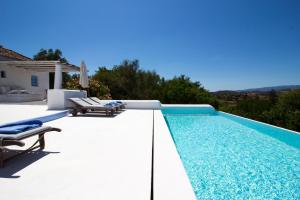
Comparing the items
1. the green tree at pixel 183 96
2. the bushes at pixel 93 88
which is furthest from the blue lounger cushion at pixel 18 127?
the green tree at pixel 183 96

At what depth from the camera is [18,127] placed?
2977mm

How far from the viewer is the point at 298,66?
23.8m

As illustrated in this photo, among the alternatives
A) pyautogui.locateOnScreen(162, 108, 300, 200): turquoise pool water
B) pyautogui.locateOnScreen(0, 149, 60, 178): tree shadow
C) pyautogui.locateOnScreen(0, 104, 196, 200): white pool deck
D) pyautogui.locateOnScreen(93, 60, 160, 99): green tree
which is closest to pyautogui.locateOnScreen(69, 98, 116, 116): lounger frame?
pyautogui.locateOnScreen(162, 108, 300, 200): turquoise pool water

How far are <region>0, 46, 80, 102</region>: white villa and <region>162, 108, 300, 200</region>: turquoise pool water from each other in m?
8.72

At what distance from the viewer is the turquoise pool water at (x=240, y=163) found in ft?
11.5

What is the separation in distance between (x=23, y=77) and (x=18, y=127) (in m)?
16.4

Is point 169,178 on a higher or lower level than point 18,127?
lower

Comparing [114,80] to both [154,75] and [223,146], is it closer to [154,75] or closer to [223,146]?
[154,75]

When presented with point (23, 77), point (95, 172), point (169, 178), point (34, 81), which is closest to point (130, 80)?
point (34, 81)

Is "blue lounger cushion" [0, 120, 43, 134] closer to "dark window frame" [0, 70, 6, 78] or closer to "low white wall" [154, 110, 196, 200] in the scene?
"low white wall" [154, 110, 196, 200]

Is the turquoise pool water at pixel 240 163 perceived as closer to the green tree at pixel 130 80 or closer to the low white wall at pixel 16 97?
the low white wall at pixel 16 97

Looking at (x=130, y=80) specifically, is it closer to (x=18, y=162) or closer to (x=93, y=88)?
(x=93, y=88)

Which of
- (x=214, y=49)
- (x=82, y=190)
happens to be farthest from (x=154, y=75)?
(x=82, y=190)

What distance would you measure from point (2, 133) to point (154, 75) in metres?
20.2
